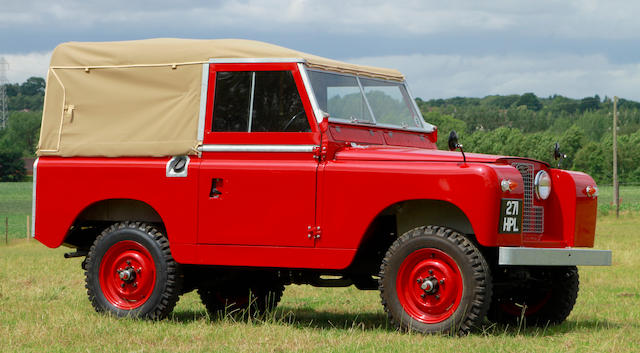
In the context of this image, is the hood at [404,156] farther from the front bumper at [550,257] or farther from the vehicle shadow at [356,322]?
the vehicle shadow at [356,322]

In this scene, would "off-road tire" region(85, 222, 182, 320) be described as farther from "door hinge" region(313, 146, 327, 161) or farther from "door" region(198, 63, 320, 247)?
"door hinge" region(313, 146, 327, 161)

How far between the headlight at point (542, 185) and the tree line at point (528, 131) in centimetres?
1618

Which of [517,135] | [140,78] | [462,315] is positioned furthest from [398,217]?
[517,135]

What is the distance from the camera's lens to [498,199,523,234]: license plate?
8.35m

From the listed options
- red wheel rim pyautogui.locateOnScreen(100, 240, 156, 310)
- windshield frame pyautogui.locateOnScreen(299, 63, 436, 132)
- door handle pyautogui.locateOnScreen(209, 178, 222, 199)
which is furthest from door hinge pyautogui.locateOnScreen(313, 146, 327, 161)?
red wheel rim pyautogui.locateOnScreen(100, 240, 156, 310)

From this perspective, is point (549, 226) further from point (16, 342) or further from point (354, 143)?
point (16, 342)

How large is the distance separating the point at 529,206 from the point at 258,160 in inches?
97.9

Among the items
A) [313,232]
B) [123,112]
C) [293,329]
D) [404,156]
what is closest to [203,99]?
[123,112]

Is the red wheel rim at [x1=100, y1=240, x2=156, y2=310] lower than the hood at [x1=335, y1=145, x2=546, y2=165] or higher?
lower

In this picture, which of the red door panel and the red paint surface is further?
the red door panel

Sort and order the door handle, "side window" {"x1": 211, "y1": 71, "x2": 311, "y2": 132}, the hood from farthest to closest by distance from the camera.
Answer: the door handle → "side window" {"x1": 211, "y1": 71, "x2": 311, "y2": 132} → the hood

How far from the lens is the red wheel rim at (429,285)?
856 cm

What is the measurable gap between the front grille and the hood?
193mm

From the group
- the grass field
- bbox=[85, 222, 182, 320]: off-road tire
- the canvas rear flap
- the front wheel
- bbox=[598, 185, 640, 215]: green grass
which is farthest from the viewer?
bbox=[598, 185, 640, 215]: green grass
